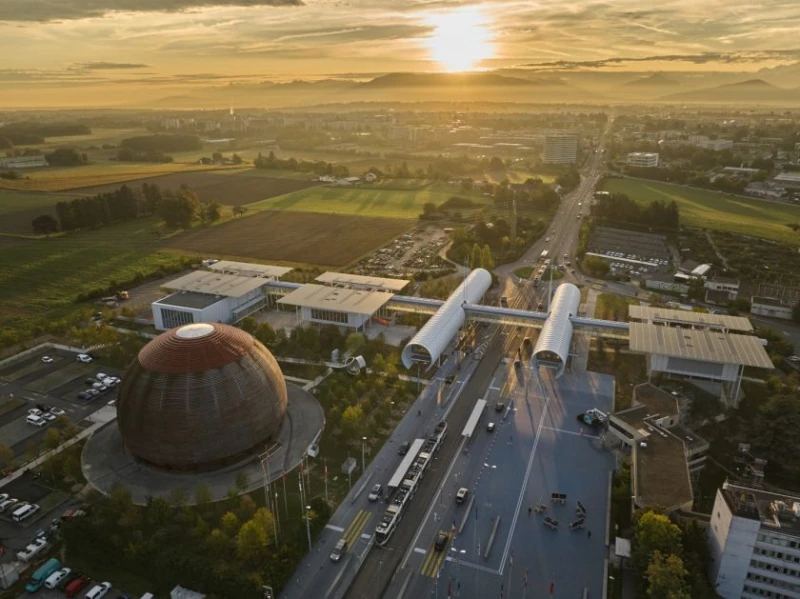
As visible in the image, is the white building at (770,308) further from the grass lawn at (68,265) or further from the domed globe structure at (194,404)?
the grass lawn at (68,265)

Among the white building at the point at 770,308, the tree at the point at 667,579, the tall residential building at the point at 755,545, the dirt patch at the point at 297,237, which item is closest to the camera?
the tree at the point at 667,579

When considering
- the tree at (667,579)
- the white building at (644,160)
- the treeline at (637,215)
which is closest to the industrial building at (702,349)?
the tree at (667,579)

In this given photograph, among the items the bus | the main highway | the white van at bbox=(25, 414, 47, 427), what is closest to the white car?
the bus

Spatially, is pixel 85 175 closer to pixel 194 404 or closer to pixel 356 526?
pixel 194 404

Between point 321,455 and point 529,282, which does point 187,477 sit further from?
point 529,282

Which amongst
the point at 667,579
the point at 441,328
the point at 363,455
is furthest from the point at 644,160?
the point at 667,579
